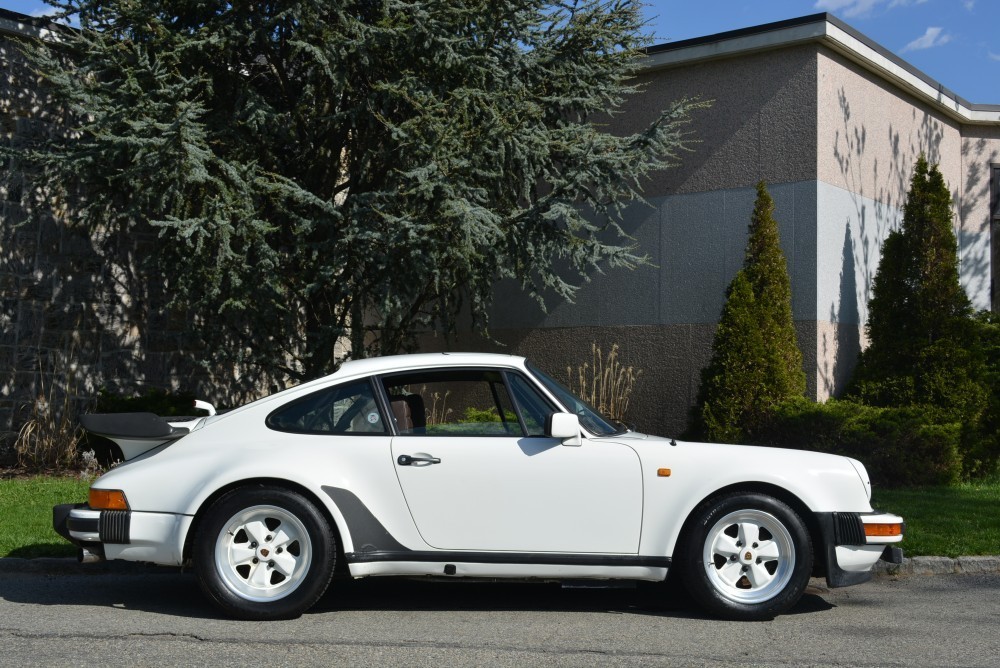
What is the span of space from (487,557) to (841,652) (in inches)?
75.3

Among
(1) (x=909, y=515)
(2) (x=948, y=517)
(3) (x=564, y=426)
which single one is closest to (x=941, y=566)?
(1) (x=909, y=515)

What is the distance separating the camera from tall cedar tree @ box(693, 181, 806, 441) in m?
12.2

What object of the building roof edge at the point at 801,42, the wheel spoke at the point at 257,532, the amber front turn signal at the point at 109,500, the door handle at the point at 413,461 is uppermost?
the building roof edge at the point at 801,42

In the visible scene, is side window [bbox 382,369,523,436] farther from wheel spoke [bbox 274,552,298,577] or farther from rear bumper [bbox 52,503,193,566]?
rear bumper [bbox 52,503,193,566]

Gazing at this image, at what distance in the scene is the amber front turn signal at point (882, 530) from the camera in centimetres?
598

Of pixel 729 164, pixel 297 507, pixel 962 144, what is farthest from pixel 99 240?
pixel 962 144

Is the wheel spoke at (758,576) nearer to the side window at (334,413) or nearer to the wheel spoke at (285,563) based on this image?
the side window at (334,413)

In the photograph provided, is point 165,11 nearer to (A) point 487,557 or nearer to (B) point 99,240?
(B) point 99,240

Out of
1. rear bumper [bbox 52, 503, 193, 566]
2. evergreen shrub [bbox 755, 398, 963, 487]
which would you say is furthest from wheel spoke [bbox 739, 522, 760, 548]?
evergreen shrub [bbox 755, 398, 963, 487]

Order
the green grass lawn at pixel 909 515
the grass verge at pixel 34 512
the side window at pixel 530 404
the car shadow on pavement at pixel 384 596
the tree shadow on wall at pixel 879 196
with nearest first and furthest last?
the side window at pixel 530 404 → the car shadow on pavement at pixel 384 596 → the grass verge at pixel 34 512 → the green grass lawn at pixel 909 515 → the tree shadow on wall at pixel 879 196

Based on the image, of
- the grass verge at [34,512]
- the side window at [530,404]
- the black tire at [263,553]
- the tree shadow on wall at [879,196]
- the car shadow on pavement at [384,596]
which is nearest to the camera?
the black tire at [263,553]

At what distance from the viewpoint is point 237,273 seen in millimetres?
10953

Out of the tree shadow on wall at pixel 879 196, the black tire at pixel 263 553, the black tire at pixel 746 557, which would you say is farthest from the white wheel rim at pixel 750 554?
the tree shadow on wall at pixel 879 196

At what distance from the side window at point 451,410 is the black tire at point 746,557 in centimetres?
120
